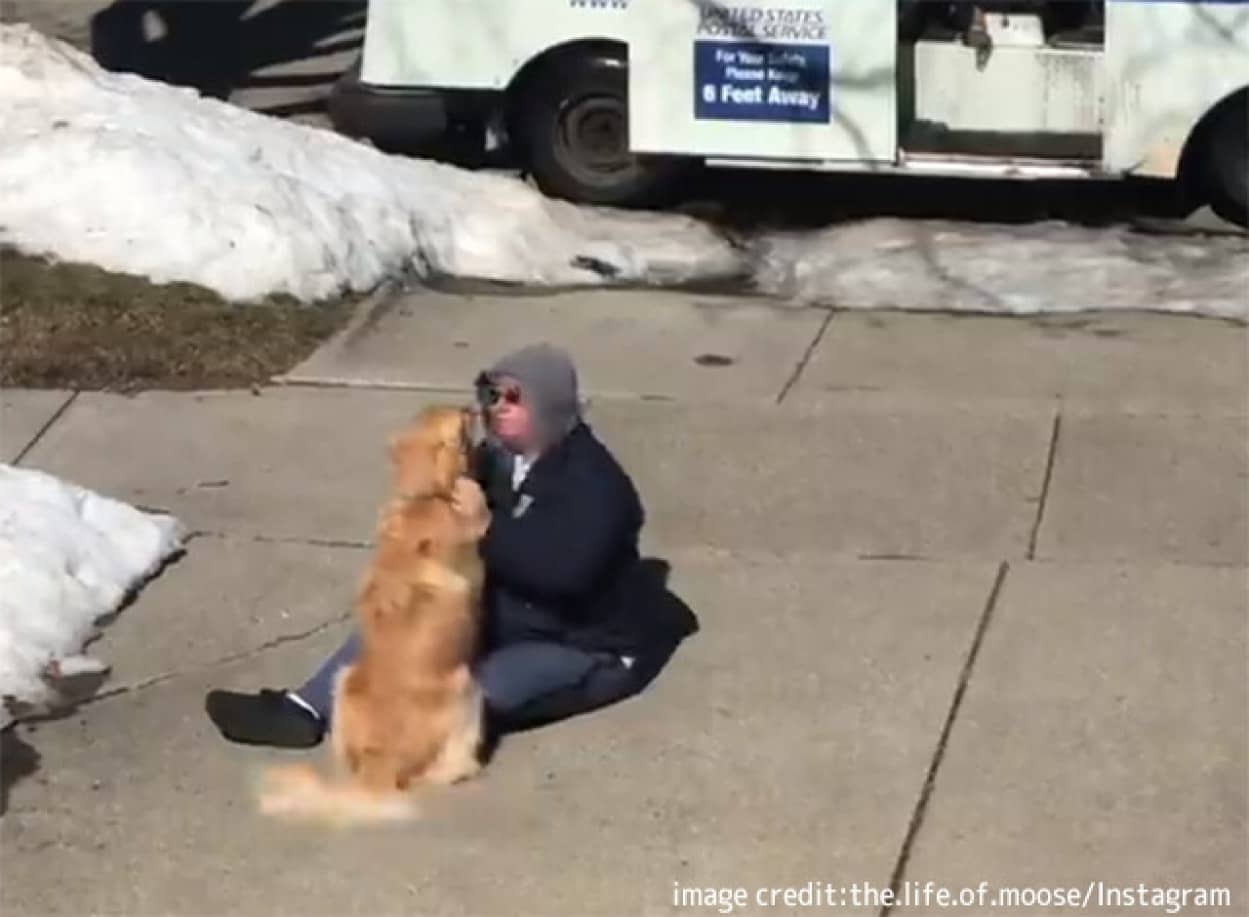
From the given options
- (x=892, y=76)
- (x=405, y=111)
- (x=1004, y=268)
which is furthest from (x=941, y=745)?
(x=405, y=111)

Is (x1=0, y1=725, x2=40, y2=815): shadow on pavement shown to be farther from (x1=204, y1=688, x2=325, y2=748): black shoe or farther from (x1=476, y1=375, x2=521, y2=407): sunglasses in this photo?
(x1=476, y1=375, x2=521, y2=407): sunglasses

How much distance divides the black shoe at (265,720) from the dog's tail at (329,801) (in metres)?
0.18

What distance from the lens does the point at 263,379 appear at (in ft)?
25.9

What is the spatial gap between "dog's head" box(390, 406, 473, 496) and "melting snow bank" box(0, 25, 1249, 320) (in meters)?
3.62

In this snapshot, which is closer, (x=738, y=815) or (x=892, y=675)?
(x=738, y=815)

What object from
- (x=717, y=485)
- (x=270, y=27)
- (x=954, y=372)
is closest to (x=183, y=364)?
(x=717, y=485)

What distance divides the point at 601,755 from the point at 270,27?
1038 cm

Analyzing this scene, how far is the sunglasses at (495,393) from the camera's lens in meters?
5.35

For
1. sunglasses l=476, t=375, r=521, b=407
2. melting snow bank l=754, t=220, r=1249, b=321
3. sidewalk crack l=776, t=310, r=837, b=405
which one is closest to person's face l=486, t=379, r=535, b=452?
sunglasses l=476, t=375, r=521, b=407

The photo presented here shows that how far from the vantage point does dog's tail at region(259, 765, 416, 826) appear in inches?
201

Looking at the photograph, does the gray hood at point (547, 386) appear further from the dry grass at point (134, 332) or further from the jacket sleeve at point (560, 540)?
the dry grass at point (134, 332)

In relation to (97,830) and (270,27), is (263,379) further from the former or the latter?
(270,27)

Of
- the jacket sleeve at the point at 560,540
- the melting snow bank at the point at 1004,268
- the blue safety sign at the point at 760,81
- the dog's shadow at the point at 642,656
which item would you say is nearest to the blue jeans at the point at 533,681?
the dog's shadow at the point at 642,656

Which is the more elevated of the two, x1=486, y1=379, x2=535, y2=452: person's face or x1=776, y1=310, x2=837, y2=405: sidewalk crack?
x1=486, y1=379, x2=535, y2=452: person's face
